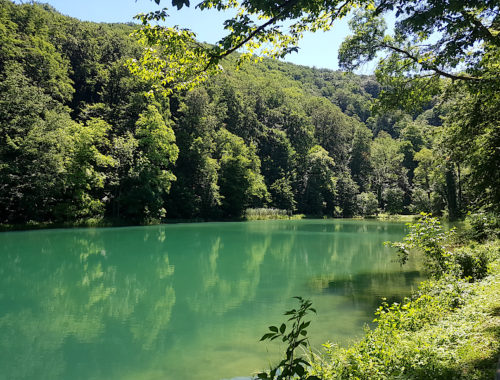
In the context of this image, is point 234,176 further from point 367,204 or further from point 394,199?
point 394,199

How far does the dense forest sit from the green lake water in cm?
494

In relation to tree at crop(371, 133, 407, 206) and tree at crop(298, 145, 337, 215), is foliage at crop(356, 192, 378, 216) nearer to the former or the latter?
tree at crop(371, 133, 407, 206)

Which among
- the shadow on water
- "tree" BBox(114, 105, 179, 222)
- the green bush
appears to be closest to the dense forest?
"tree" BBox(114, 105, 179, 222)

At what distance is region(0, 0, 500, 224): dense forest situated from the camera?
28844mm

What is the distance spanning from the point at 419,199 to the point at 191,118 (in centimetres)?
3333

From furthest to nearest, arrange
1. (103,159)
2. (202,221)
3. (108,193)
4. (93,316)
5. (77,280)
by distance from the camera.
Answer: (202,221), (108,193), (103,159), (77,280), (93,316)

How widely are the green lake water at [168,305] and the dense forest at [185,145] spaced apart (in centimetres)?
494

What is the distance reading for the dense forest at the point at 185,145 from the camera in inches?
1136

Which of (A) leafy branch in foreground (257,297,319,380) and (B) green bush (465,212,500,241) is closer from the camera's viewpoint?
(A) leafy branch in foreground (257,297,319,380)

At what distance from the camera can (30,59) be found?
3828 cm

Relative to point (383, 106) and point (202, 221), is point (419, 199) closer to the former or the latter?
point (202, 221)

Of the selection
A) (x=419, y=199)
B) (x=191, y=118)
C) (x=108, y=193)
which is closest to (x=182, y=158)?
(x=191, y=118)

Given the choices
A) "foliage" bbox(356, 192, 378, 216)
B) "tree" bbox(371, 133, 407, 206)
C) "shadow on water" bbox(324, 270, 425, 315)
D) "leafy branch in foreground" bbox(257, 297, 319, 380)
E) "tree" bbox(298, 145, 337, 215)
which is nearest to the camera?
"leafy branch in foreground" bbox(257, 297, 319, 380)

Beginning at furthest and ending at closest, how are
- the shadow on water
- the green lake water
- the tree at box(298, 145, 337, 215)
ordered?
the tree at box(298, 145, 337, 215)
the shadow on water
the green lake water
